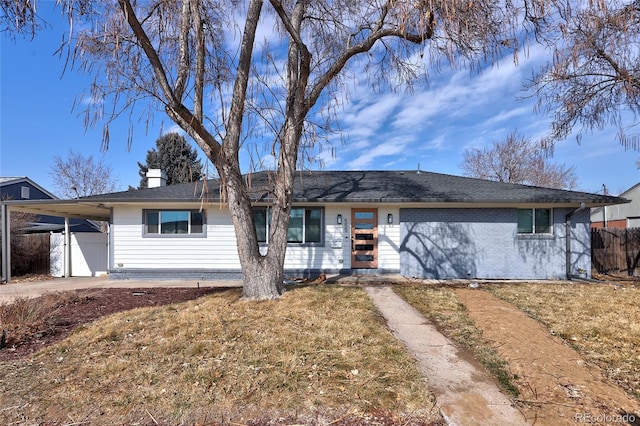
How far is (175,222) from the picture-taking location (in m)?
8.96

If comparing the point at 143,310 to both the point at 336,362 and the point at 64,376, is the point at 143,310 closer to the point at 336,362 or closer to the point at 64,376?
the point at 64,376

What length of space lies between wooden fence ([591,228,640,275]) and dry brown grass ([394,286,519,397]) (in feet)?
24.4

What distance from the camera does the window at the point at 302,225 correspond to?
8.98 m

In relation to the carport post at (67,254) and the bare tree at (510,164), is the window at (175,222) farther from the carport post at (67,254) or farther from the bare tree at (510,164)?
the bare tree at (510,164)

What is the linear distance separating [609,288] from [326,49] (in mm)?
8698

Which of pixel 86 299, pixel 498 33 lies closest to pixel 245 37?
pixel 498 33

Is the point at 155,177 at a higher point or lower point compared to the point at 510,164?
lower

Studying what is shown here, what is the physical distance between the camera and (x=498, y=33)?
16.6ft

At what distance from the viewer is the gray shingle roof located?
8.16 metres

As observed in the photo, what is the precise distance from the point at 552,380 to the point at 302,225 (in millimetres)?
6776

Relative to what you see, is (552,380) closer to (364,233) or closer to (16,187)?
(364,233)

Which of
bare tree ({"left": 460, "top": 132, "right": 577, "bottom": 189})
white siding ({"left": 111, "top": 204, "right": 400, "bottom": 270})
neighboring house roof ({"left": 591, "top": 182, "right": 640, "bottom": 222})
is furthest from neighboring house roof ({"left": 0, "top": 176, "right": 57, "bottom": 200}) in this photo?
neighboring house roof ({"left": 591, "top": 182, "right": 640, "bottom": 222})

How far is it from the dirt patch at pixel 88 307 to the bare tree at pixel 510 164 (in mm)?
22626

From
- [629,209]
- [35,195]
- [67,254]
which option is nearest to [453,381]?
[67,254]
